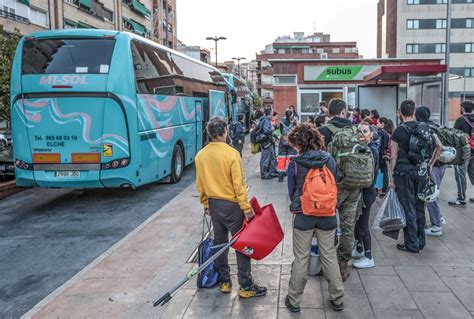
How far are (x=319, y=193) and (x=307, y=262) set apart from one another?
688 mm

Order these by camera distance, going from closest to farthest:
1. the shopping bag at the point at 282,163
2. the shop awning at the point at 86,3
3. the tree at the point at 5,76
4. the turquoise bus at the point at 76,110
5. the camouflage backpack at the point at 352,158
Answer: the camouflage backpack at the point at 352,158 < the turquoise bus at the point at 76,110 < the shopping bag at the point at 282,163 < the tree at the point at 5,76 < the shop awning at the point at 86,3

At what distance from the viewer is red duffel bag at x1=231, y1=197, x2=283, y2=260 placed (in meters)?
4.32

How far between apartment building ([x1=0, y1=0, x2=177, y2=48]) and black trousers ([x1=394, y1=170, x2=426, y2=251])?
18962mm

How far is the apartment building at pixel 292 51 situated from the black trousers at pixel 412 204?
83.1 m

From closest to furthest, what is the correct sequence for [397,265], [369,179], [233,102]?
[369,179] < [397,265] < [233,102]

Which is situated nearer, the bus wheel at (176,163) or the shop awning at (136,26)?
the bus wheel at (176,163)

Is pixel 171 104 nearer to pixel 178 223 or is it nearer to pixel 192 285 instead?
pixel 178 223

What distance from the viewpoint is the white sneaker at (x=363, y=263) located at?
5.28 meters

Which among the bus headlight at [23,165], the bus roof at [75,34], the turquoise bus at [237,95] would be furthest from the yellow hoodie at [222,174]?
the turquoise bus at [237,95]

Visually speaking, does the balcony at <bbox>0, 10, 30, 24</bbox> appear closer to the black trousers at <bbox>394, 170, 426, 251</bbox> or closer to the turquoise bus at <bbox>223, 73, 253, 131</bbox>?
the turquoise bus at <bbox>223, 73, 253, 131</bbox>

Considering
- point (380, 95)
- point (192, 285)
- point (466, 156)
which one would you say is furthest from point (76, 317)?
point (380, 95)

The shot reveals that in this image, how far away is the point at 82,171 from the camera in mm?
9195

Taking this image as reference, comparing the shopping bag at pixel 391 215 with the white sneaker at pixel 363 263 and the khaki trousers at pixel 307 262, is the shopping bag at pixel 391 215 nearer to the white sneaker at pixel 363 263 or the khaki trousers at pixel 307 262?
the white sneaker at pixel 363 263

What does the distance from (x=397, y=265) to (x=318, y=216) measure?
6.02ft
